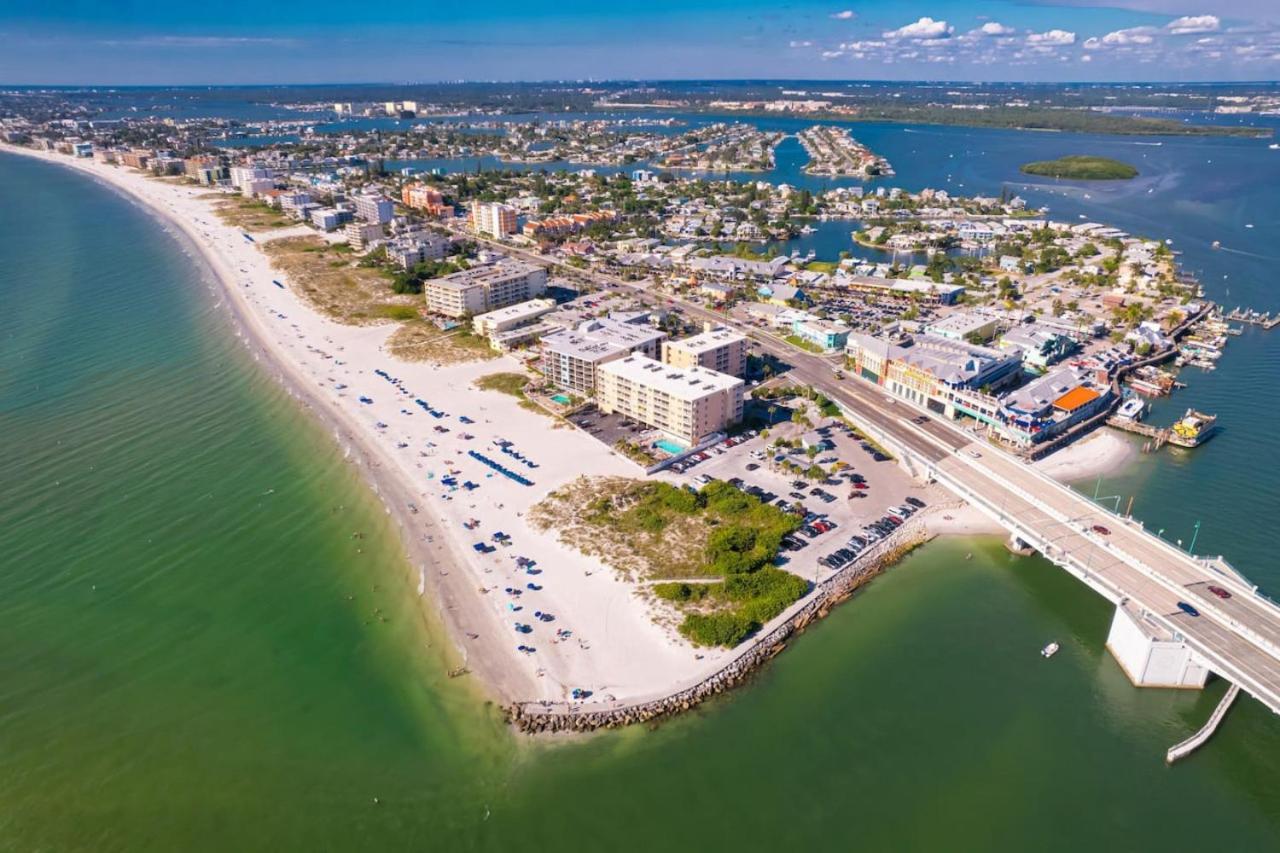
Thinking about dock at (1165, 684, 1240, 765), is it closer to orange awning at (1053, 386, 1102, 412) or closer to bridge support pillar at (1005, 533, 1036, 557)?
bridge support pillar at (1005, 533, 1036, 557)

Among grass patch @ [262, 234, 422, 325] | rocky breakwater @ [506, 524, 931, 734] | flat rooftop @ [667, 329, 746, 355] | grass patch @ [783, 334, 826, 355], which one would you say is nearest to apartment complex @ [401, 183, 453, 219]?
grass patch @ [262, 234, 422, 325]

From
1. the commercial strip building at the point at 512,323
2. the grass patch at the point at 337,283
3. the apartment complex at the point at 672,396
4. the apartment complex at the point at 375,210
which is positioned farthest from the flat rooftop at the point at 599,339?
the apartment complex at the point at 375,210

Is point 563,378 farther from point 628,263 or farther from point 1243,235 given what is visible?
point 1243,235

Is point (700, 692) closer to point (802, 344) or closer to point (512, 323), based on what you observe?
point (802, 344)

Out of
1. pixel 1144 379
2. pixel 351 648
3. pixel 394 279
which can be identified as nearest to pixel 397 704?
pixel 351 648

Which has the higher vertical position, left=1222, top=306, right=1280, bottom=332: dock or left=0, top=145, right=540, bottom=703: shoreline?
left=1222, top=306, right=1280, bottom=332: dock
